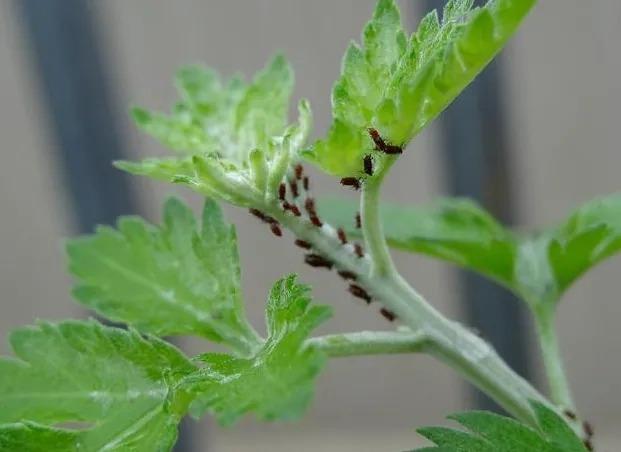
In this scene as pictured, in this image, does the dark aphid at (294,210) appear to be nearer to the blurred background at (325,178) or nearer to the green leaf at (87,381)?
the green leaf at (87,381)

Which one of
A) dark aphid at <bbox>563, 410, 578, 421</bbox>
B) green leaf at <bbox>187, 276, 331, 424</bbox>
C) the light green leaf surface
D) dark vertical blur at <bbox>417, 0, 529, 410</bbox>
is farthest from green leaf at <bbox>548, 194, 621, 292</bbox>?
dark vertical blur at <bbox>417, 0, 529, 410</bbox>

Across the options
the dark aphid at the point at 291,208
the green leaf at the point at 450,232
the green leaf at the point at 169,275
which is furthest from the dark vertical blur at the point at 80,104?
the dark aphid at the point at 291,208

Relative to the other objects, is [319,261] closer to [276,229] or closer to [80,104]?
[276,229]

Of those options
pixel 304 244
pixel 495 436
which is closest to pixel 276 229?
pixel 304 244

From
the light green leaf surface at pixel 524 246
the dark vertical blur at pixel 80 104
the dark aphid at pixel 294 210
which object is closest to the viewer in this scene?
the dark aphid at pixel 294 210

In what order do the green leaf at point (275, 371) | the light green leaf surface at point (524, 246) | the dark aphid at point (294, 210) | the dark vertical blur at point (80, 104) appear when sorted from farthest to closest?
the dark vertical blur at point (80, 104) < the light green leaf surface at point (524, 246) < the dark aphid at point (294, 210) < the green leaf at point (275, 371)

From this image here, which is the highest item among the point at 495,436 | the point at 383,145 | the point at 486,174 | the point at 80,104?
the point at 80,104

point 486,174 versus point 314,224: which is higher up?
point 486,174
